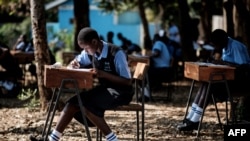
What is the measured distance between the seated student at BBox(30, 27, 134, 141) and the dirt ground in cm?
133

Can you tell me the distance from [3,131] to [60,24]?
91.7 ft

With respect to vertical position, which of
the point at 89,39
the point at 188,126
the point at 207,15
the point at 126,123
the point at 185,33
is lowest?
the point at 126,123

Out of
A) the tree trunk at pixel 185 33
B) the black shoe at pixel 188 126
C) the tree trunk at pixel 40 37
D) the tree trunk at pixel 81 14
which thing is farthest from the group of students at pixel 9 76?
the tree trunk at pixel 185 33

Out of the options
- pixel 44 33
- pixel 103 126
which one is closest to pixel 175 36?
pixel 44 33

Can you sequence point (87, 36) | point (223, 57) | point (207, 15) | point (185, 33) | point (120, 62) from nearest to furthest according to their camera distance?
point (87, 36) < point (120, 62) < point (223, 57) < point (185, 33) < point (207, 15)

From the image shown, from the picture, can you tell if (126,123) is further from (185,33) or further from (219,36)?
(185,33)

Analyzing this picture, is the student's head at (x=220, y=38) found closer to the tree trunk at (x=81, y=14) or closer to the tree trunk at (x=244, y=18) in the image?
the tree trunk at (x=244, y=18)

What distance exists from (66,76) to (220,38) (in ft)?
8.07

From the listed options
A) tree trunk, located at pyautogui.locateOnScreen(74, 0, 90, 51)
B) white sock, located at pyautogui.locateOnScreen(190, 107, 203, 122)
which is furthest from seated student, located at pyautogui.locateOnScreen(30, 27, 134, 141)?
tree trunk, located at pyautogui.locateOnScreen(74, 0, 90, 51)

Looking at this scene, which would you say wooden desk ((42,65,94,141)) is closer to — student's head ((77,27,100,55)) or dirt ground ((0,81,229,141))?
student's head ((77,27,100,55))

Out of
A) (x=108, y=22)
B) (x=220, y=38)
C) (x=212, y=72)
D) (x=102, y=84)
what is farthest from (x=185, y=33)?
(x=108, y=22)

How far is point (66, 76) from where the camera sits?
594 centimetres

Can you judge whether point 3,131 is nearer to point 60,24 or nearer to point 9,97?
point 9,97

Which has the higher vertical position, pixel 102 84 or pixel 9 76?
pixel 102 84
